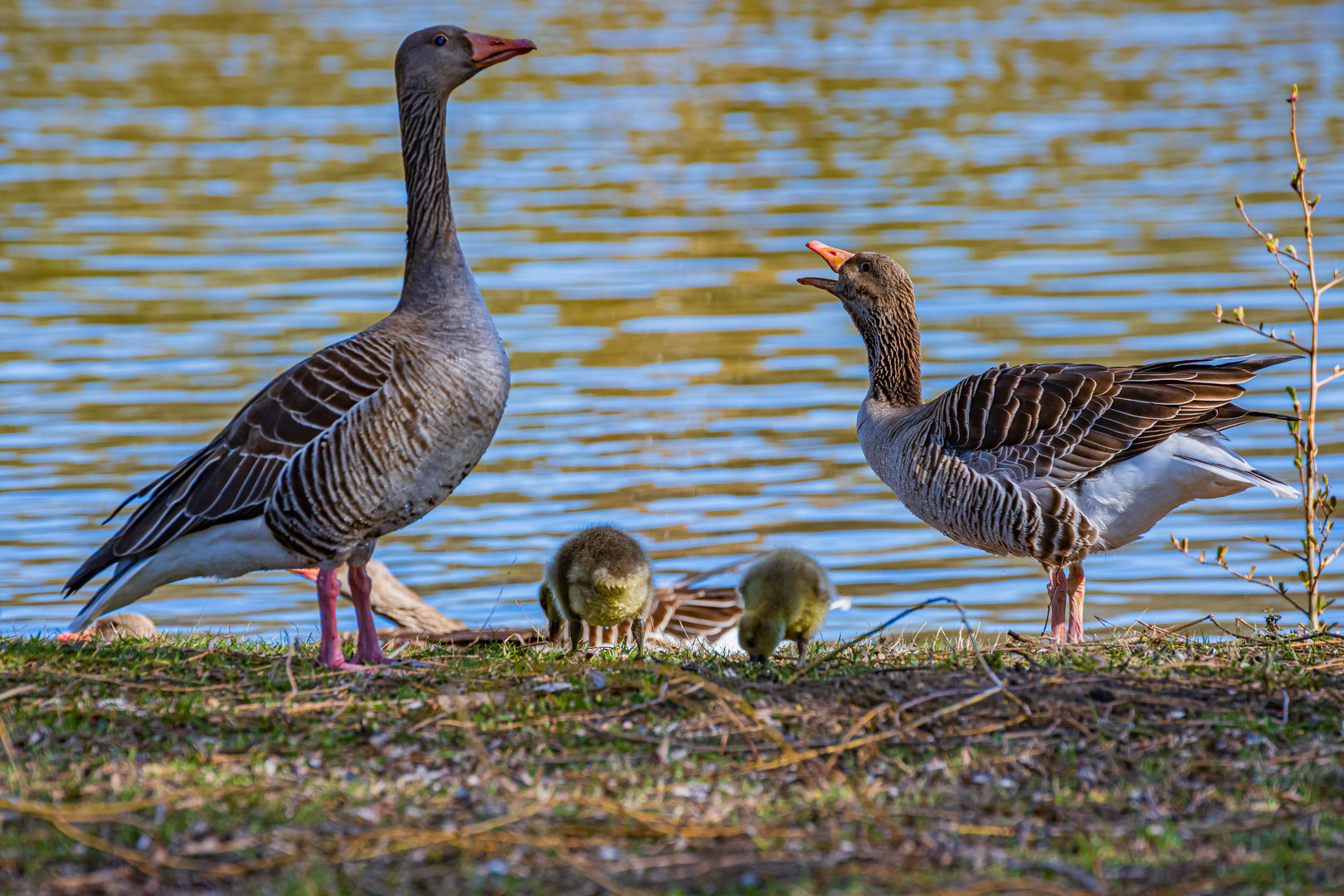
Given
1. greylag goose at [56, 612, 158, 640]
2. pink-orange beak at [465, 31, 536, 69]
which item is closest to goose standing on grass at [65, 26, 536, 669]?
pink-orange beak at [465, 31, 536, 69]

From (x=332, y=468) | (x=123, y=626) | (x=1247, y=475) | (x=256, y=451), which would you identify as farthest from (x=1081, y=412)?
(x=123, y=626)

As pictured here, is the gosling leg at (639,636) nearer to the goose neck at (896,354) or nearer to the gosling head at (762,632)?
the gosling head at (762,632)

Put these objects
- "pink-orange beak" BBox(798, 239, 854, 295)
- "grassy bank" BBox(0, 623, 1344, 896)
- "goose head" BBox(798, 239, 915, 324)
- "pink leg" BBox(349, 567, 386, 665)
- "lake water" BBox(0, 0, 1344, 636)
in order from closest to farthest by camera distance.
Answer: "grassy bank" BBox(0, 623, 1344, 896) < "pink leg" BBox(349, 567, 386, 665) < "goose head" BBox(798, 239, 915, 324) < "pink-orange beak" BBox(798, 239, 854, 295) < "lake water" BBox(0, 0, 1344, 636)

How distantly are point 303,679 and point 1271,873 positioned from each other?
12.5 ft

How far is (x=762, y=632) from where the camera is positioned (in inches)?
268

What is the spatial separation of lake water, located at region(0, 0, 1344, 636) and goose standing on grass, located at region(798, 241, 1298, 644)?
6.62 ft

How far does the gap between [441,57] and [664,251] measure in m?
14.1

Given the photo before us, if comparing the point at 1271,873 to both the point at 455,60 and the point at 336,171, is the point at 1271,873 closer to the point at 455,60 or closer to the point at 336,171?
the point at 455,60

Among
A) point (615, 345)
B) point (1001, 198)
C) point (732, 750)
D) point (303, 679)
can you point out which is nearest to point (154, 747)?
point (303, 679)

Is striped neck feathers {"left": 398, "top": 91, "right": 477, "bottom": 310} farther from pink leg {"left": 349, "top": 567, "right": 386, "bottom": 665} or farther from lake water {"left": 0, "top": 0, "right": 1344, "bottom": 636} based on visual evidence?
lake water {"left": 0, "top": 0, "right": 1344, "bottom": 636}

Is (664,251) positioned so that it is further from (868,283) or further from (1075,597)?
(1075,597)

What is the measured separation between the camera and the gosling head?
681 cm

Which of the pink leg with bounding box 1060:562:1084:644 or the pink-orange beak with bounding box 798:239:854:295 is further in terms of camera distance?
the pink-orange beak with bounding box 798:239:854:295

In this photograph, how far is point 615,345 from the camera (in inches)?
714
